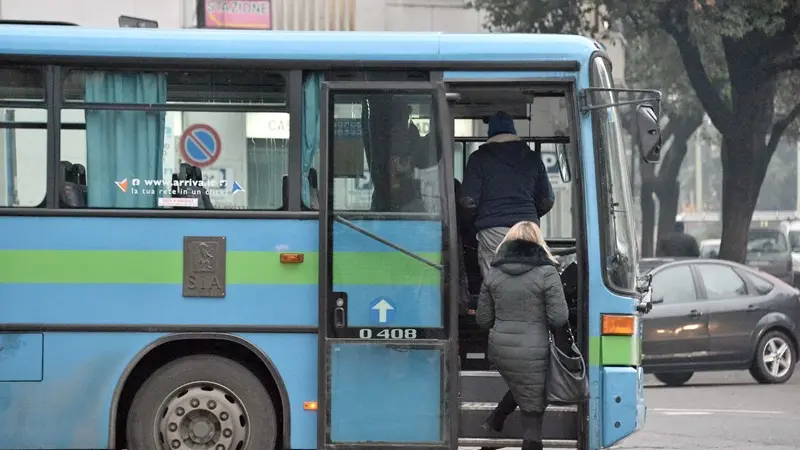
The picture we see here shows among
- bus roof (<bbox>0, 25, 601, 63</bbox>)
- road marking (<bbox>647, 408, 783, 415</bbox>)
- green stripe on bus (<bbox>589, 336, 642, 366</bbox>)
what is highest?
bus roof (<bbox>0, 25, 601, 63</bbox>)

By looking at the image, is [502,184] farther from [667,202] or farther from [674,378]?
[667,202]

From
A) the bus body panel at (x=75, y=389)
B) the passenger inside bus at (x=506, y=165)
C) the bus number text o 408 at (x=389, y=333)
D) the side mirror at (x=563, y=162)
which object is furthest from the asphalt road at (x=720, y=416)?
the bus body panel at (x=75, y=389)

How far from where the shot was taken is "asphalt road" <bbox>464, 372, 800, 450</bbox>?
37.1ft

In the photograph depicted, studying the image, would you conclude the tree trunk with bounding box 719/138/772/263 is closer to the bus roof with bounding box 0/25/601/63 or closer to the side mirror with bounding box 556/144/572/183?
the side mirror with bounding box 556/144/572/183

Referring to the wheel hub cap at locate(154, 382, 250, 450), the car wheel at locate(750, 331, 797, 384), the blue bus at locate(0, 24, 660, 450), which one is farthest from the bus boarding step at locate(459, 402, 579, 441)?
the car wheel at locate(750, 331, 797, 384)

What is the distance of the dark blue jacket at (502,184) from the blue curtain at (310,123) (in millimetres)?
1142

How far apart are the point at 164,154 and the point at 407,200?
63.3 inches

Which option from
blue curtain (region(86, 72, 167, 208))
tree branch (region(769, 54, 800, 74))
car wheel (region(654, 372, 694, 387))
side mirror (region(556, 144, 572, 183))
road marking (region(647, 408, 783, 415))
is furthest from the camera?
tree branch (region(769, 54, 800, 74))

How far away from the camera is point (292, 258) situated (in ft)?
28.6

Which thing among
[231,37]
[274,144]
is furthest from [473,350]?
[231,37]

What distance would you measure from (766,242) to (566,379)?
26.3 metres

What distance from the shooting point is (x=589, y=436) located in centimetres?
879

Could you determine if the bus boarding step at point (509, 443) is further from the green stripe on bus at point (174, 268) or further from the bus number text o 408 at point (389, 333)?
the green stripe on bus at point (174, 268)

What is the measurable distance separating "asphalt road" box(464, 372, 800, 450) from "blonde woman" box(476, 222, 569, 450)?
2566mm
